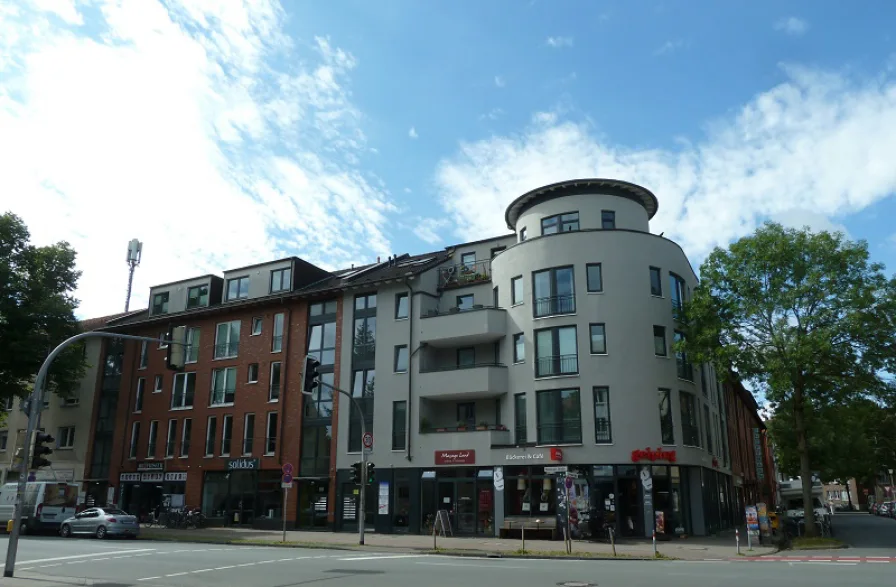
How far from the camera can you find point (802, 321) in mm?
28531

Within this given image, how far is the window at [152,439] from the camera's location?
43.3 m

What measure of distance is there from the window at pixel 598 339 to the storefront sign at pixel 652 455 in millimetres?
4449

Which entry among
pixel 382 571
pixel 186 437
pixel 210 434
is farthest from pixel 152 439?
pixel 382 571

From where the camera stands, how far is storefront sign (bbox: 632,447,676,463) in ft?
99.3

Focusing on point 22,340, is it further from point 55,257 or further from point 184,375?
point 184,375

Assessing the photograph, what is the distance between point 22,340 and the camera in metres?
38.1

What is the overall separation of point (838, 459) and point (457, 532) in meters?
34.5

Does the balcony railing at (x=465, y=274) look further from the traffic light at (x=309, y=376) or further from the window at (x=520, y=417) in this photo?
the traffic light at (x=309, y=376)

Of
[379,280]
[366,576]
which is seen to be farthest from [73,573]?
[379,280]

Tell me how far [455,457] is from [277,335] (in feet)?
44.2

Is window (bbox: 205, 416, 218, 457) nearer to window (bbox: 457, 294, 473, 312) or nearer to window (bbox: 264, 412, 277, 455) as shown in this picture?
window (bbox: 264, 412, 277, 455)

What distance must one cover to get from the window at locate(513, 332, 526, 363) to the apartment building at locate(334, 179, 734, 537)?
7cm

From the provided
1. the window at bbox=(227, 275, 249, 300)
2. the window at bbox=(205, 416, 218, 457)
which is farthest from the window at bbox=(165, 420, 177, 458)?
the window at bbox=(227, 275, 249, 300)

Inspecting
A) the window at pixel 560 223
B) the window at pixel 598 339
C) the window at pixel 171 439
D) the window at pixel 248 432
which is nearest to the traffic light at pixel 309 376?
the window at pixel 598 339
